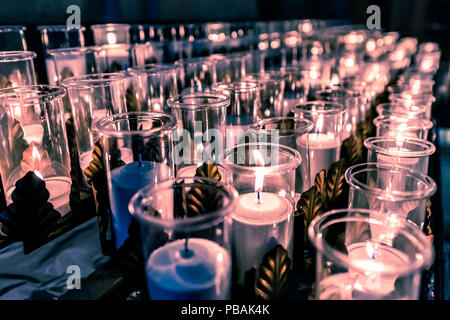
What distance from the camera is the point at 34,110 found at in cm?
65

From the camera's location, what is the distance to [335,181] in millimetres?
742

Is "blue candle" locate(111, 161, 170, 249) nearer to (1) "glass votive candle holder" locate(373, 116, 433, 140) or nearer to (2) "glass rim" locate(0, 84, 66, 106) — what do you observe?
(2) "glass rim" locate(0, 84, 66, 106)

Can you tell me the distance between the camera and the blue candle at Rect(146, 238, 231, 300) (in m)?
0.42

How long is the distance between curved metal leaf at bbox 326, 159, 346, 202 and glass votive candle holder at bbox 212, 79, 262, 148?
224mm

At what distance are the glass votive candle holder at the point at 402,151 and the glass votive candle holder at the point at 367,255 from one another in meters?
0.22

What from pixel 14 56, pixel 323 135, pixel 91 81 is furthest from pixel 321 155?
pixel 14 56

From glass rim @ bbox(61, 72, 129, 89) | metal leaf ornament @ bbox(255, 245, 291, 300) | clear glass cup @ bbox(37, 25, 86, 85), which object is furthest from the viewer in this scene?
clear glass cup @ bbox(37, 25, 86, 85)

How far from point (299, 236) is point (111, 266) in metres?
0.34

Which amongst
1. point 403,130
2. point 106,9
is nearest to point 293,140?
point 403,130

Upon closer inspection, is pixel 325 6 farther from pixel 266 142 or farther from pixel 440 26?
pixel 266 142

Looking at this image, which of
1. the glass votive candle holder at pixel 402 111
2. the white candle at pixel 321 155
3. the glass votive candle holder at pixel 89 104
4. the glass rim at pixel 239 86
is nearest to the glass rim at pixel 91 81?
the glass votive candle holder at pixel 89 104

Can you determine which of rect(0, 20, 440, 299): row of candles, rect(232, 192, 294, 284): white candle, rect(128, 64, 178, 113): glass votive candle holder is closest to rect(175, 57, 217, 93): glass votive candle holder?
rect(0, 20, 440, 299): row of candles

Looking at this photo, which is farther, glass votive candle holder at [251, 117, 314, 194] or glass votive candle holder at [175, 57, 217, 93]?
glass votive candle holder at [175, 57, 217, 93]

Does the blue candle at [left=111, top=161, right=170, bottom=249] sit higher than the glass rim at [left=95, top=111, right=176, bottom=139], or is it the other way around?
the glass rim at [left=95, top=111, right=176, bottom=139]
